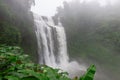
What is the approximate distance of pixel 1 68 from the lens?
2.41 m

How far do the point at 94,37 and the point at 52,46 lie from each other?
8.94 m

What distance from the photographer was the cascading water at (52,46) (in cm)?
2475

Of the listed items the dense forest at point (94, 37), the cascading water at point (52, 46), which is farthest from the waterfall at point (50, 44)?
the dense forest at point (94, 37)

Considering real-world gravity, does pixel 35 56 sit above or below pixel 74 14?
below

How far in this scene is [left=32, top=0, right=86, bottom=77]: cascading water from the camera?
81.2 ft

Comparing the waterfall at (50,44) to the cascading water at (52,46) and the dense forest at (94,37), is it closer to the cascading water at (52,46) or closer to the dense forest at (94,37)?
the cascading water at (52,46)

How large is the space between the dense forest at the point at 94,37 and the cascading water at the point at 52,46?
81.1 inches

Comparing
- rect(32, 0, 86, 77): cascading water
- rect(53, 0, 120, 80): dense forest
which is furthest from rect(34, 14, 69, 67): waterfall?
rect(53, 0, 120, 80): dense forest

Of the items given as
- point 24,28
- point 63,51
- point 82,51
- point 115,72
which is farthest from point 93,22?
point 24,28

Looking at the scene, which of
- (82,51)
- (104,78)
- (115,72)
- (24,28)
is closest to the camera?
(24,28)

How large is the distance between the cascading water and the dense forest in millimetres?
2059

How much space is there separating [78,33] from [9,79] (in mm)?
32848

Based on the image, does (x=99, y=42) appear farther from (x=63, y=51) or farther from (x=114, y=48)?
(x=63, y=51)

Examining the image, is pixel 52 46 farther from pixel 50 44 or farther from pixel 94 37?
pixel 94 37
